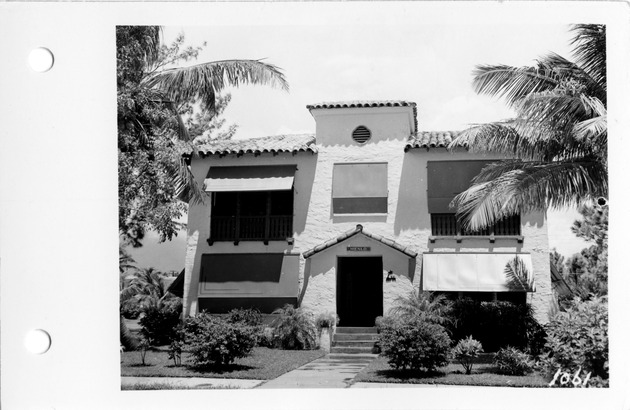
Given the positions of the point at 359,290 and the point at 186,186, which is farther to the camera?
the point at 359,290

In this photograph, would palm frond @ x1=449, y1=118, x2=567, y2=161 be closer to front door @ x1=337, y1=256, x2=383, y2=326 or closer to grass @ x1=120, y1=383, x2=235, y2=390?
front door @ x1=337, y1=256, x2=383, y2=326

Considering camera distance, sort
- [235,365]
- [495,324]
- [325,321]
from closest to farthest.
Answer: [235,365], [495,324], [325,321]

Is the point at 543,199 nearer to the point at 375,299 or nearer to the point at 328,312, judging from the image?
the point at 375,299

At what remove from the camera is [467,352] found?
10.0 metres

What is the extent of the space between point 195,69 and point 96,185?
2.26 m

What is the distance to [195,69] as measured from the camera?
9969 millimetres

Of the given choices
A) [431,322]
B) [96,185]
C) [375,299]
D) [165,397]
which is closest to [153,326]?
[165,397]

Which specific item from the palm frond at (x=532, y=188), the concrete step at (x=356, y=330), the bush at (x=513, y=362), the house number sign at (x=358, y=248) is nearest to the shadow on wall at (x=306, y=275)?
the house number sign at (x=358, y=248)

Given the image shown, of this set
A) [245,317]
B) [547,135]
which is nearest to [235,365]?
[245,317]

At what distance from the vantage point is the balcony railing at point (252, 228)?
→ 11.4 m

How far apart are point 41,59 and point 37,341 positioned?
3336 mm

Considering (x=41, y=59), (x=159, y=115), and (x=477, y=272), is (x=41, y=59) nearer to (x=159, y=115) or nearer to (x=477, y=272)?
(x=159, y=115)

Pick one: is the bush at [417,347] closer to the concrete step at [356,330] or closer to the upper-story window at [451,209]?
the concrete step at [356,330]

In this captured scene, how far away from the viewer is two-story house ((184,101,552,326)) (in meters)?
10.8
